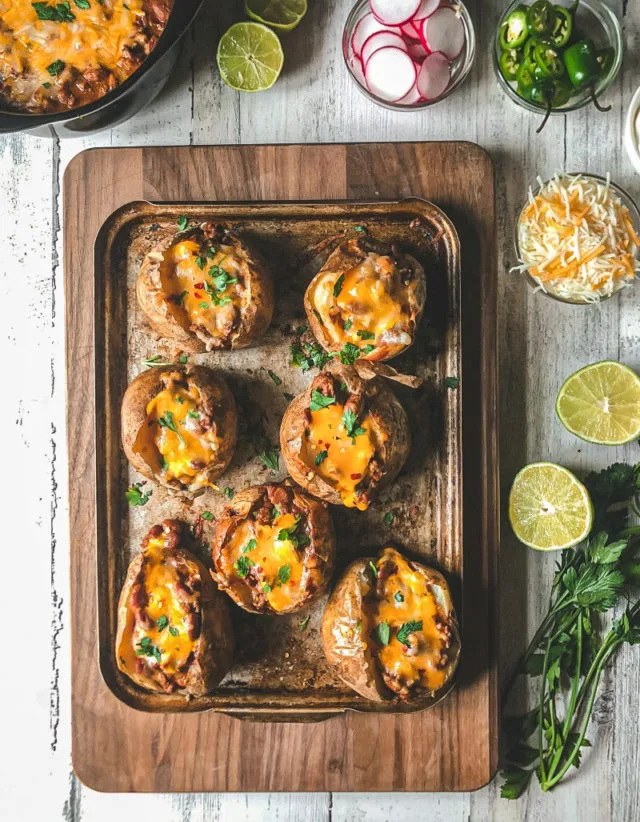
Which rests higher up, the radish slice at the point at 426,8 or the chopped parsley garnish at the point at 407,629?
the radish slice at the point at 426,8

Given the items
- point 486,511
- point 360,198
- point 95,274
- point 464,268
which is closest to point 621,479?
point 486,511

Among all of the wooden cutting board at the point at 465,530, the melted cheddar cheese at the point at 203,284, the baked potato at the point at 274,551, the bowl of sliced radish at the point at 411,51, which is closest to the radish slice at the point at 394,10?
the bowl of sliced radish at the point at 411,51

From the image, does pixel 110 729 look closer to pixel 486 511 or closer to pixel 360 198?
pixel 486 511

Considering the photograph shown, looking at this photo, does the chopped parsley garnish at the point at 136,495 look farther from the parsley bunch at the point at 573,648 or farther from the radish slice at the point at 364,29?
the radish slice at the point at 364,29

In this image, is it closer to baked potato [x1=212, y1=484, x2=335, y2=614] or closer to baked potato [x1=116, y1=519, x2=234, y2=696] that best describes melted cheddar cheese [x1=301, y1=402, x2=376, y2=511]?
baked potato [x1=212, y1=484, x2=335, y2=614]

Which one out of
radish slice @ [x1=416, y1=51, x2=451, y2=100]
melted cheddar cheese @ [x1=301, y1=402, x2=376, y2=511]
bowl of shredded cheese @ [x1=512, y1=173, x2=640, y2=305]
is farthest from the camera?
radish slice @ [x1=416, y1=51, x2=451, y2=100]

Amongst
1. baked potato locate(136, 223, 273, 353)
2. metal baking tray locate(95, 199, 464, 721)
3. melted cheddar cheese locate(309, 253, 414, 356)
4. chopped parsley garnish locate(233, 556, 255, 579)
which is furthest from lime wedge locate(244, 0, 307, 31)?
chopped parsley garnish locate(233, 556, 255, 579)
